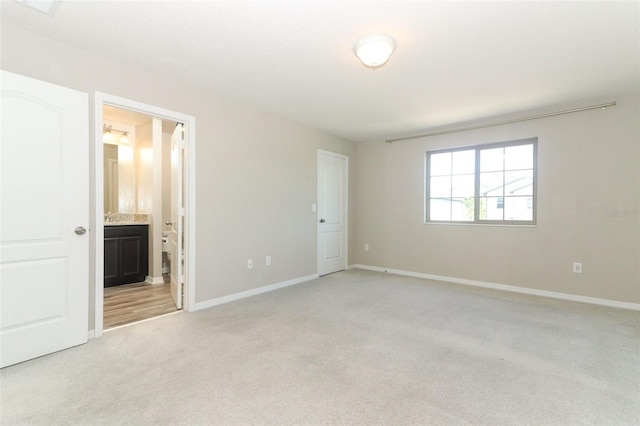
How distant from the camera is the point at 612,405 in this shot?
69.9 inches

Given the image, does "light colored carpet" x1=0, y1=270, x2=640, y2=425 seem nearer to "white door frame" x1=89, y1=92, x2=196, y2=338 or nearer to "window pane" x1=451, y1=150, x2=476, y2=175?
"white door frame" x1=89, y1=92, x2=196, y2=338

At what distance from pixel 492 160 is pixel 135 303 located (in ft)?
17.1

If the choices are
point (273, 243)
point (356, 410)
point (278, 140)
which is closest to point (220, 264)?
point (273, 243)

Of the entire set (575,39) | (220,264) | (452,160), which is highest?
(575,39)

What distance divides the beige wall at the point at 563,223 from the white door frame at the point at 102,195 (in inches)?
139

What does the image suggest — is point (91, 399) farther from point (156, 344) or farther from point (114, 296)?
point (114, 296)

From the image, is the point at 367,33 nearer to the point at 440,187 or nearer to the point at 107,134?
the point at 440,187

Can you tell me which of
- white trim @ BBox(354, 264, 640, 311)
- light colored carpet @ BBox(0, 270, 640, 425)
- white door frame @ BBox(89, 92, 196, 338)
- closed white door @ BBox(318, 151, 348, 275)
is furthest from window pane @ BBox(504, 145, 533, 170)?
white door frame @ BBox(89, 92, 196, 338)

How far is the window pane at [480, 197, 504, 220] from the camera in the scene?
4.52 metres

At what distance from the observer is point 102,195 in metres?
2.71

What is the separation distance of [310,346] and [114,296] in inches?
115

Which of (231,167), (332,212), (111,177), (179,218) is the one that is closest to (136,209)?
(111,177)

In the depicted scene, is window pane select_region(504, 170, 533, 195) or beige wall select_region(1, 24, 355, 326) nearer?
beige wall select_region(1, 24, 355, 326)

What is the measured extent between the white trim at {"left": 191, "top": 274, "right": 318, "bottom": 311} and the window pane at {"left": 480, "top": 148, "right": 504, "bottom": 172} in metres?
3.17
